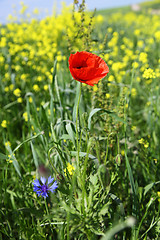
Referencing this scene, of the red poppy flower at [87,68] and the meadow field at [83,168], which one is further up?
the red poppy flower at [87,68]

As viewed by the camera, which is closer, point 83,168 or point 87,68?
point 87,68

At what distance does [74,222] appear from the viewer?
1.05 metres

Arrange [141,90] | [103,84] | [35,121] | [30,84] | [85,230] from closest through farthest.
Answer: [85,230]
[103,84]
[35,121]
[141,90]
[30,84]

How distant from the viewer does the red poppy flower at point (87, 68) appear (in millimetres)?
925

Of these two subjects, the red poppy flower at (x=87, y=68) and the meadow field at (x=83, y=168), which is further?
the meadow field at (x=83, y=168)

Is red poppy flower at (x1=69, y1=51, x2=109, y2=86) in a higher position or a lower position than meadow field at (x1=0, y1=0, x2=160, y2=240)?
higher

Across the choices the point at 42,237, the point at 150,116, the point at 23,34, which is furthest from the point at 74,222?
the point at 23,34

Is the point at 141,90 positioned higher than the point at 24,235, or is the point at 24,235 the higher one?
the point at 141,90

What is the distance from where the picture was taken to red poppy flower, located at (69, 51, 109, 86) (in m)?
0.93

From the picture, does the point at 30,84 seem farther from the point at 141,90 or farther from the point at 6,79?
the point at 141,90

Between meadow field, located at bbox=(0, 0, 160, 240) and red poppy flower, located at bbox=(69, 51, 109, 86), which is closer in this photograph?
red poppy flower, located at bbox=(69, 51, 109, 86)

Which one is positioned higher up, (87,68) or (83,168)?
(87,68)

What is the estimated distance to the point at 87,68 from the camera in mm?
954

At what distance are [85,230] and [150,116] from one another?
4.07ft
